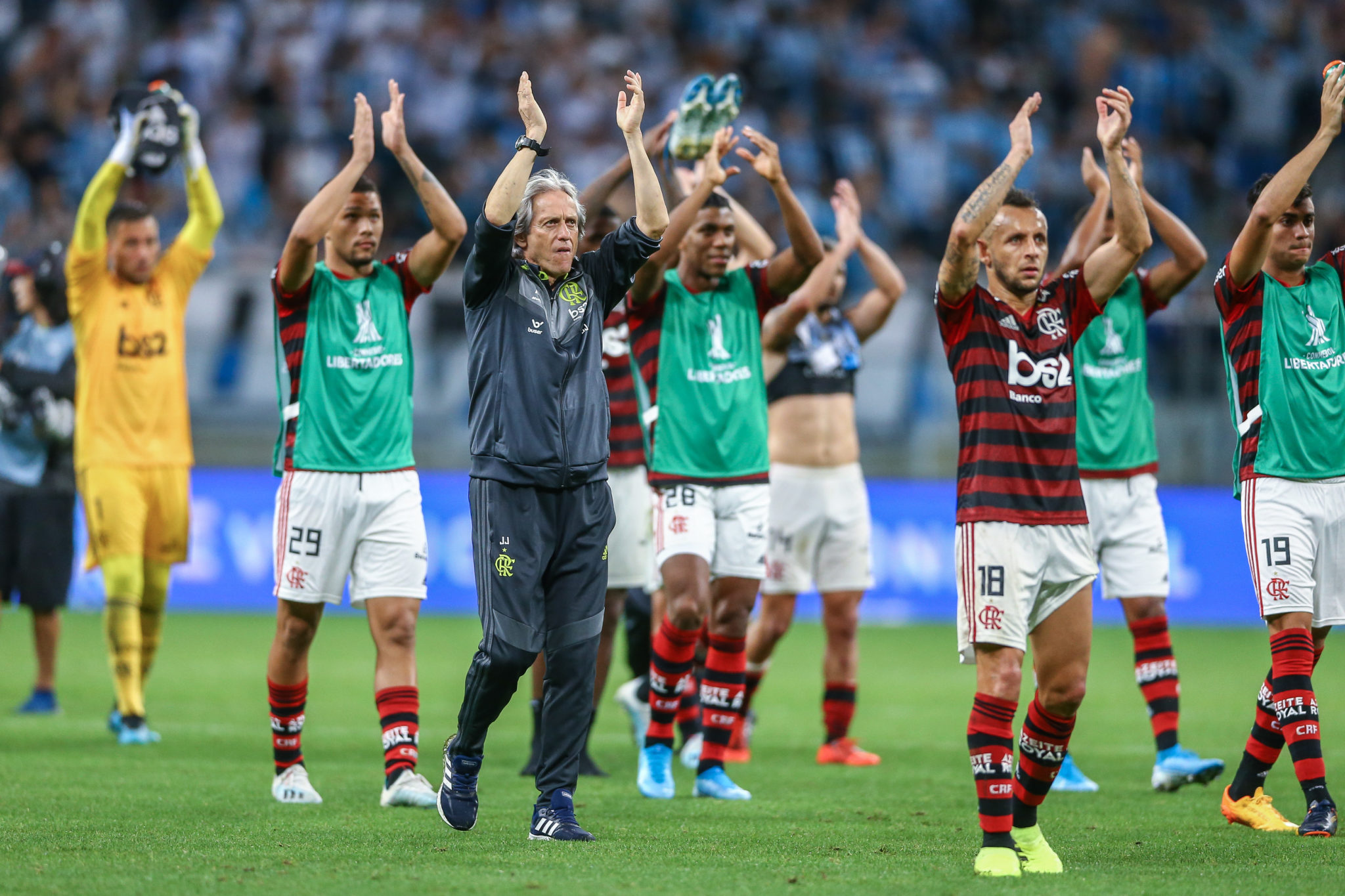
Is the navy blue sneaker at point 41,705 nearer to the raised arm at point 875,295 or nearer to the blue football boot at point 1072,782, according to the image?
the raised arm at point 875,295

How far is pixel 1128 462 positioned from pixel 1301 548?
1731 mm

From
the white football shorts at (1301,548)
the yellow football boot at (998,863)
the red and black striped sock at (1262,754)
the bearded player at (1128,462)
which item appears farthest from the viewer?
the bearded player at (1128,462)

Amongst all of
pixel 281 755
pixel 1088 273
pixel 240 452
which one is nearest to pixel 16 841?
pixel 281 755

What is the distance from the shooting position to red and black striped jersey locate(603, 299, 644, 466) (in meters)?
9.12

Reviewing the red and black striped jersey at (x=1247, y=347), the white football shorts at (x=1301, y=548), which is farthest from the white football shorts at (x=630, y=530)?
the white football shorts at (x=1301, y=548)

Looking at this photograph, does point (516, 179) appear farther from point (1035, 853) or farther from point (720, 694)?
point (1035, 853)

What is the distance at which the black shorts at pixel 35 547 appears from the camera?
420 inches

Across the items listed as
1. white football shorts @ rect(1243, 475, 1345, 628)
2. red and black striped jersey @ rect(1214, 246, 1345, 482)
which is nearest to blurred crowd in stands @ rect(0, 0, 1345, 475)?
red and black striped jersey @ rect(1214, 246, 1345, 482)

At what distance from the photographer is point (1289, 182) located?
6688 millimetres

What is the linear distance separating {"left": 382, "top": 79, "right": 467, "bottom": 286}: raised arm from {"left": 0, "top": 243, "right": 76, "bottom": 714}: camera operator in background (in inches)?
165

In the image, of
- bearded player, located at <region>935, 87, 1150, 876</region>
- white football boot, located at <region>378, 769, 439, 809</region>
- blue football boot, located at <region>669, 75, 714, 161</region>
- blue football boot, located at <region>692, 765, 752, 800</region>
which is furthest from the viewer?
blue football boot, located at <region>669, 75, 714, 161</region>

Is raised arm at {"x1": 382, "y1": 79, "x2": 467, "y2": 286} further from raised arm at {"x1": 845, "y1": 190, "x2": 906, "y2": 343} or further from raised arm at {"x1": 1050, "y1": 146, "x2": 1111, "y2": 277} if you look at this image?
raised arm at {"x1": 1050, "y1": 146, "x2": 1111, "y2": 277}

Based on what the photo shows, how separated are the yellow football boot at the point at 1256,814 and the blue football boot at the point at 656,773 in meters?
2.62

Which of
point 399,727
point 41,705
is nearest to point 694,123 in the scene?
point 399,727
